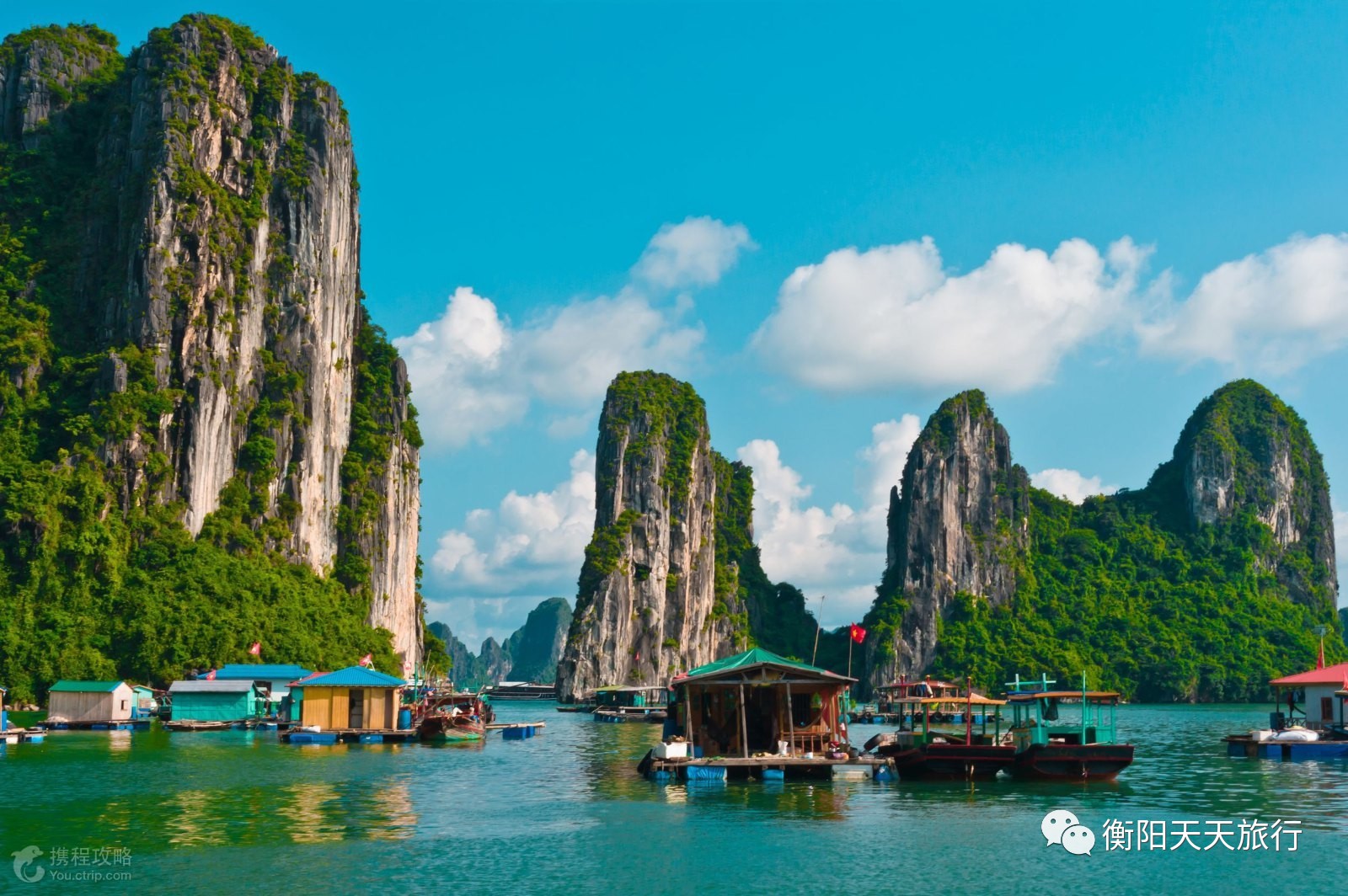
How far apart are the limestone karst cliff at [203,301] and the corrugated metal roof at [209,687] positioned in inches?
758

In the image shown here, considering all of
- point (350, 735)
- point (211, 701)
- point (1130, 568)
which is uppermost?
point (1130, 568)

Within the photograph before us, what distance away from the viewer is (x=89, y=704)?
70.2 m

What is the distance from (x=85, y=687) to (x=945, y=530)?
12640 centimetres

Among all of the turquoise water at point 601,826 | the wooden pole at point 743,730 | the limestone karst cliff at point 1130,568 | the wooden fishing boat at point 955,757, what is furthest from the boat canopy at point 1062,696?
the limestone karst cliff at point 1130,568

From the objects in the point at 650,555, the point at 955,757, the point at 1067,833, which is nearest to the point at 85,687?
the point at 955,757

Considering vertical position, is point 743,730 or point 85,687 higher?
point 85,687

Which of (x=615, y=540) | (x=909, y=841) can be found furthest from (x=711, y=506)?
(x=909, y=841)

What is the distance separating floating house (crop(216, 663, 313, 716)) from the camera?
76312 millimetres

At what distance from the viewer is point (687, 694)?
43062 millimetres

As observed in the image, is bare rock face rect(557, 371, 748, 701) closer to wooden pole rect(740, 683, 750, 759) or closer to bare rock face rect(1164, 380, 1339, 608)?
bare rock face rect(1164, 380, 1339, 608)

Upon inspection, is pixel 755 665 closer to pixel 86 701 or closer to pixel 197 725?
pixel 197 725

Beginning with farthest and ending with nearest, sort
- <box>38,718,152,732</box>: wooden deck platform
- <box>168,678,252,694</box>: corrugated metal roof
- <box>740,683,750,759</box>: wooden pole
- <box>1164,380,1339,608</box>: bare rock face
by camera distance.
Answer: <box>1164,380,1339,608</box>: bare rock face < <box>168,678,252,694</box>: corrugated metal roof < <box>38,718,152,732</box>: wooden deck platform < <box>740,683,750,759</box>: wooden pole

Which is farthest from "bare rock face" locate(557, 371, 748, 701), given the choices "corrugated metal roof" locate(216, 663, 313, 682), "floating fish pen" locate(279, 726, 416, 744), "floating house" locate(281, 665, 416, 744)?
"floating fish pen" locate(279, 726, 416, 744)

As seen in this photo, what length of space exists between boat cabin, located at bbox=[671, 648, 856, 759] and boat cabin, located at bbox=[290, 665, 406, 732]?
74.9ft
